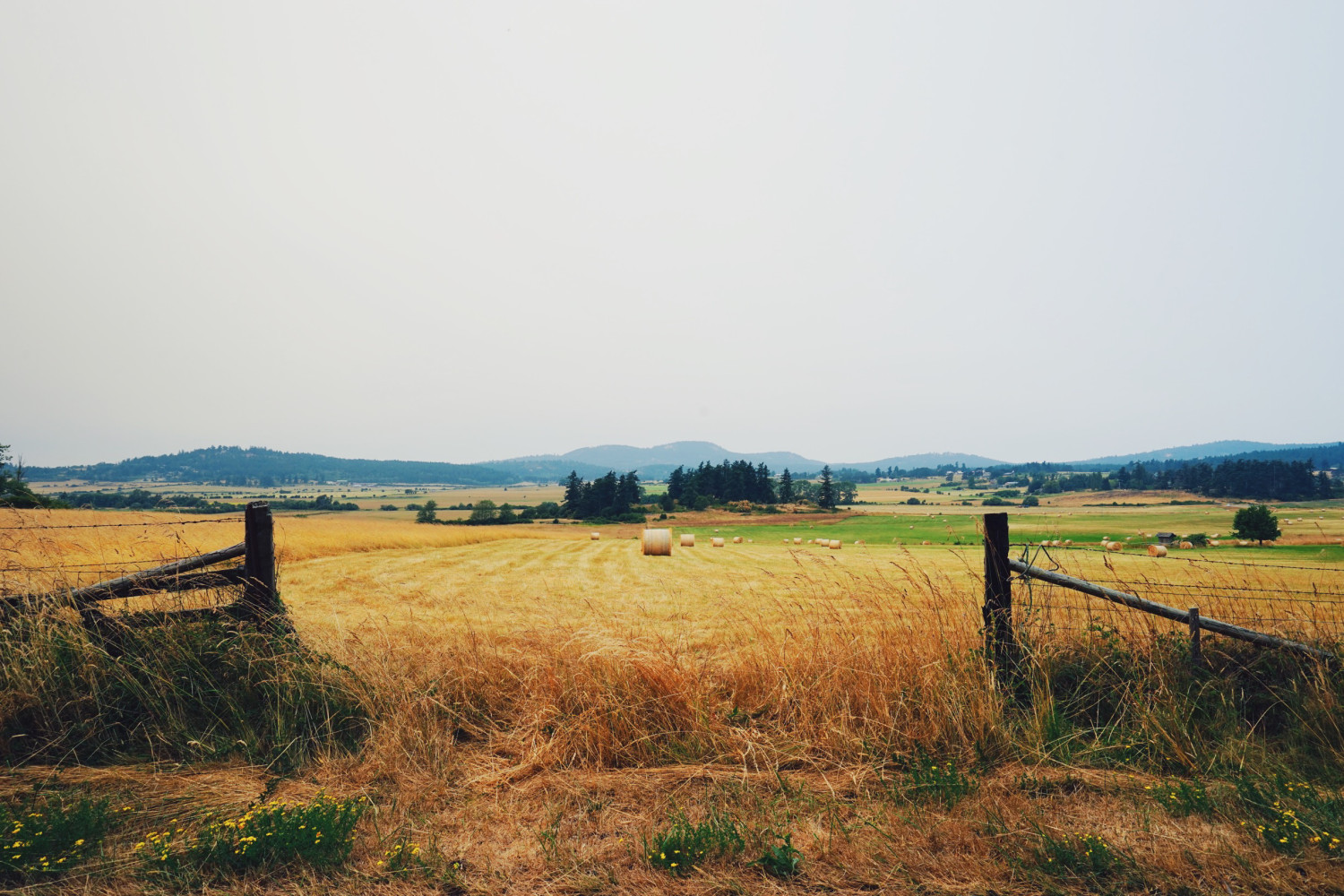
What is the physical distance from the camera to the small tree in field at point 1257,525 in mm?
46250

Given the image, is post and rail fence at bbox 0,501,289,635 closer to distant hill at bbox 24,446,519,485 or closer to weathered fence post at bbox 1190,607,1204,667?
weathered fence post at bbox 1190,607,1204,667

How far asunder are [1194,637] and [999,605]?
1.47 metres

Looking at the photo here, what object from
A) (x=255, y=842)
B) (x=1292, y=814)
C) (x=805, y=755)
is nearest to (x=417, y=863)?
(x=255, y=842)

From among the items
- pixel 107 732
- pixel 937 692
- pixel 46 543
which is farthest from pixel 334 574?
pixel 937 692

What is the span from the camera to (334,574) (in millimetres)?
24141

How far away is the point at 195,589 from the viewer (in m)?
5.33

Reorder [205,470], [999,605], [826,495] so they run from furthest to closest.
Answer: [205,470], [826,495], [999,605]

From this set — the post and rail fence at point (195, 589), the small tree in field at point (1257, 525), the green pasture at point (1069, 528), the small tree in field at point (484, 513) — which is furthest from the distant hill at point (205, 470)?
the small tree in field at point (1257, 525)

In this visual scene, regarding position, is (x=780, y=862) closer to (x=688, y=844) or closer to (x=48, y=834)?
(x=688, y=844)

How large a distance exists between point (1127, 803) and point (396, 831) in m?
4.53

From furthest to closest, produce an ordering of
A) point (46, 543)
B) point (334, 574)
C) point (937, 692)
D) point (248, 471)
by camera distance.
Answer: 1. point (248, 471)
2. point (334, 574)
3. point (46, 543)
4. point (937, 692)

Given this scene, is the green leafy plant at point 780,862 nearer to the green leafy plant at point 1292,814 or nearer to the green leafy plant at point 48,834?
the green leafy plant at point 1292,814

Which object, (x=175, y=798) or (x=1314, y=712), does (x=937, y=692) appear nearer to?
(x=1314, y=712)

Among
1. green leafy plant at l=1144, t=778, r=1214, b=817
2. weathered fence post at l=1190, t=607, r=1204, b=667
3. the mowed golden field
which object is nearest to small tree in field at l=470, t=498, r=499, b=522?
the mowed golden field
